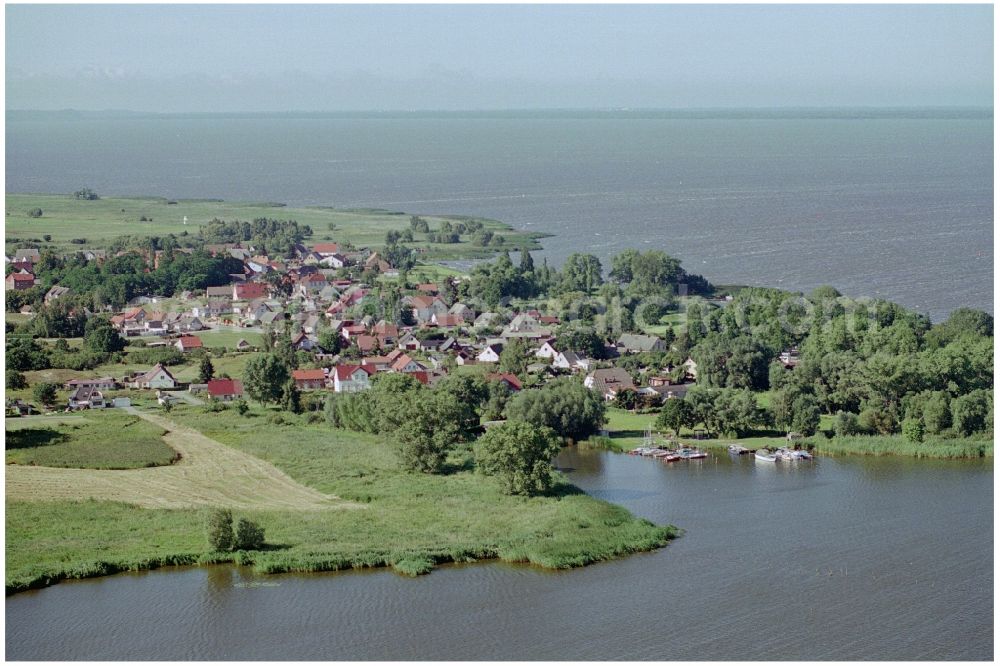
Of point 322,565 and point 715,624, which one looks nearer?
point 715,624

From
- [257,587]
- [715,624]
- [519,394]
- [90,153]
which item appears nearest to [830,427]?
[519,394]

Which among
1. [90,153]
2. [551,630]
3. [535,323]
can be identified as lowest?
[551,630]

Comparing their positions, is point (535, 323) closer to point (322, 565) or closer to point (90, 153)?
point (322, 565)

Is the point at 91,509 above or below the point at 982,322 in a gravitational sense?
below

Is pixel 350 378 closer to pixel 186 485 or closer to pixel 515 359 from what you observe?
pixel 515 359

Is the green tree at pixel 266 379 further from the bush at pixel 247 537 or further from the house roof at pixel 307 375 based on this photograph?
the bush at pixel 247 537

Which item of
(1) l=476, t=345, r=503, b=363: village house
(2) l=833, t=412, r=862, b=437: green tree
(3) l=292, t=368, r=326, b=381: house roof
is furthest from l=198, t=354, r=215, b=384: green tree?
(2) l=833, t=412, r=862, b=437: green tree
